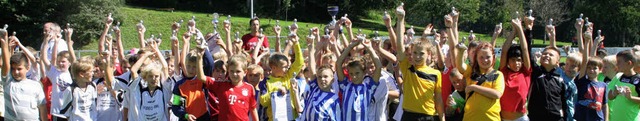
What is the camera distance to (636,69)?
7.34 m

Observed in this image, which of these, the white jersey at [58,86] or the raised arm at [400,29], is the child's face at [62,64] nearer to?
the white jersey at [58,86]

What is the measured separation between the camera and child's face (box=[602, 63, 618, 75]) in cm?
761

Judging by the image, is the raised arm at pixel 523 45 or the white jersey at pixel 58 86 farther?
the white jersey at pixel 58 86

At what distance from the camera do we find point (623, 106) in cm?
746

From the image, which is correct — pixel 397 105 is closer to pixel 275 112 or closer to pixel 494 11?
pixel 275 112

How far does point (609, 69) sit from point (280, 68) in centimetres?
373

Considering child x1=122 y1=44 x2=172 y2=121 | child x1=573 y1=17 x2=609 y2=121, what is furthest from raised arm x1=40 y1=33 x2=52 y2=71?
child x1=573 y1=17 x2=609 y2=121

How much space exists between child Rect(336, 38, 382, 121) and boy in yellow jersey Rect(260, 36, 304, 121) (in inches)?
20.0

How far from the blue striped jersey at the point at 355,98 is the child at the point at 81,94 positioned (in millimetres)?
2665

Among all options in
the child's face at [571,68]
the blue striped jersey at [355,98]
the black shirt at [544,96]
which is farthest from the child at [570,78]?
the blue striped jersey at [355,98]

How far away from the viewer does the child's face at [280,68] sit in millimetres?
6852

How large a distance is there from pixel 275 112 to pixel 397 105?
1504 millimetres

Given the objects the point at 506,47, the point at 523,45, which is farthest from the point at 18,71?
the point at 523,45

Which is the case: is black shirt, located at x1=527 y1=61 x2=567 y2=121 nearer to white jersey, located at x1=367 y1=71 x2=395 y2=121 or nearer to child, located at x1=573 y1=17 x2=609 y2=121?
child, located at x1=573 y1=17 x2=609 y2=121
